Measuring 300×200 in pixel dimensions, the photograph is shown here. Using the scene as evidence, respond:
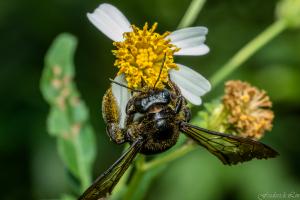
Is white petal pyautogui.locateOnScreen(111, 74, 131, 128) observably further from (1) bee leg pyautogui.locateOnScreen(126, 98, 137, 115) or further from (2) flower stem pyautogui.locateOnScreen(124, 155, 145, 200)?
(2) flower stem pyautogui.locateOnScreen(124, 155, 145, 200)

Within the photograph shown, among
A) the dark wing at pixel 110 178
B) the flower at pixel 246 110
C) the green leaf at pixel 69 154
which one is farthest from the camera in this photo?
the green leaf at pixel 69 154

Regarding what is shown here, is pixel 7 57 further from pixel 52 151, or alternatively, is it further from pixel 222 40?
pixel 222 40

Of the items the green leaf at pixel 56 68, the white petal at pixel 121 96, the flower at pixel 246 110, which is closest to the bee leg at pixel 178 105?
the white petal at pixel 121 96

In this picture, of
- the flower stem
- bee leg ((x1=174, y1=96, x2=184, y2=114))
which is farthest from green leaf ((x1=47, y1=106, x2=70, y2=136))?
bee leg ((x1=174, y1=96, x2=184, y2=114))

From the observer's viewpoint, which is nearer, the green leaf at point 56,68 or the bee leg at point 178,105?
the bee leg at point 178,105

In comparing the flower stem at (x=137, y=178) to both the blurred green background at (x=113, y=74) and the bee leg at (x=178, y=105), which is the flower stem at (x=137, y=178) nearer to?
the bee leg at (x=178, y=105)

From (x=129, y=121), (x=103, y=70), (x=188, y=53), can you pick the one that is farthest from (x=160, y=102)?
(x=103, y=70)

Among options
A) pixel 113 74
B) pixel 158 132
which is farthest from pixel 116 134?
pixel 113 74

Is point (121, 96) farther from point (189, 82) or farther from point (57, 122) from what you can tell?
point (57, 122)

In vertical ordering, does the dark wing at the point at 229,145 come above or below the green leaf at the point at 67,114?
above
